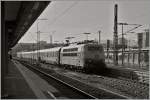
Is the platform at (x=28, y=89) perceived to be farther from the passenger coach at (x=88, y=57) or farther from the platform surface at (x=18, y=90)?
the passenger coach at (x=88, y=57)

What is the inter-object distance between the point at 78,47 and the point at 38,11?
15849 millimetres

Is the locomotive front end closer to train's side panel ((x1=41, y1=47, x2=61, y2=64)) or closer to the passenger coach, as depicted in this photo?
the passenger coach

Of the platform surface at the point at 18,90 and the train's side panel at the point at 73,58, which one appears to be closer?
the platform surface at the point at 18,90

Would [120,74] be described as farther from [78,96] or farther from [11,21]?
[78,96]

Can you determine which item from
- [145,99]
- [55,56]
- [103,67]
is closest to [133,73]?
[103,67]

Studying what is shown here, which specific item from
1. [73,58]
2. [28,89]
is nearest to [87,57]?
[73,58]

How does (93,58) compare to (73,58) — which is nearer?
(93,58)

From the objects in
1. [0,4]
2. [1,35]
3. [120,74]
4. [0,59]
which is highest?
[0,4]

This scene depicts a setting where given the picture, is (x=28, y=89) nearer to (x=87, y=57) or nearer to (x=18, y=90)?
(x=18, y=90)

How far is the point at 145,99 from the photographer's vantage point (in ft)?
39.4

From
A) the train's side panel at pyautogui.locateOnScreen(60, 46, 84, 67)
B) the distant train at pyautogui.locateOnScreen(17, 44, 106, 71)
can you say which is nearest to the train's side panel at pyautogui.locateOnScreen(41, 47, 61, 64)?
the train's side panel at pyautogui.locateOnScreen(60, 46, 84, 67)

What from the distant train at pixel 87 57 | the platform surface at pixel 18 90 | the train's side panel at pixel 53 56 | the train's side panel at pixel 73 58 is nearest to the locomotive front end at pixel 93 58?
the distant train at pixel 87 57

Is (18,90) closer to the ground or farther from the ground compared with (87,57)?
closer to the ground

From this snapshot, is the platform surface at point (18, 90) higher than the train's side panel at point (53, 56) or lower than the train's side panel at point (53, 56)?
lower
